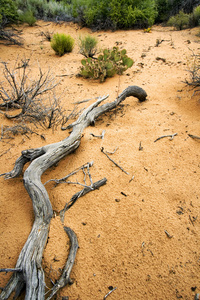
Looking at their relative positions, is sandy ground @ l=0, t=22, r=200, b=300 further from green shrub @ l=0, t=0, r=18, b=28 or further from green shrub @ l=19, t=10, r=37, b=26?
green shrub @ l=19, t=10, r=37, b=26

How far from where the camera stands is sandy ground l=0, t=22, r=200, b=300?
1336 mm

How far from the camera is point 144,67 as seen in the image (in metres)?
4.82

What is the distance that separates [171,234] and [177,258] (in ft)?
0.60

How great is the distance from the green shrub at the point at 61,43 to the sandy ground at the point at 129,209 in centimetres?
362

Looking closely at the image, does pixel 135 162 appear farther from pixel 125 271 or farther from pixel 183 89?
pixel 183 89

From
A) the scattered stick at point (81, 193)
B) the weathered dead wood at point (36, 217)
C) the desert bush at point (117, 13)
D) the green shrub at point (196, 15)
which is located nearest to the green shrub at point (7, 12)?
the desert bush at point (117, 13)

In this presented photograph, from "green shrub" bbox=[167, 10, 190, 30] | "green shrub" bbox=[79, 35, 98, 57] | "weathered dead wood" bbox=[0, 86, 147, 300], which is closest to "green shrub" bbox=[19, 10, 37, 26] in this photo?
"green shrub" bbox=[79, 35, 98, 57]

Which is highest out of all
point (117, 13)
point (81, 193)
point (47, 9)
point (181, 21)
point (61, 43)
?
point (47, 9)

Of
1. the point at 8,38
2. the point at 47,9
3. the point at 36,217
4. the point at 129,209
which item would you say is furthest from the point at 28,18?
the point at 129,209

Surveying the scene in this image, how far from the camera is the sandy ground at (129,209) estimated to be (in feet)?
4.38

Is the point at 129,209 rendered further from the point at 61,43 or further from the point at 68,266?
the point at 61,43

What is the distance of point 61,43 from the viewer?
5.86 meters

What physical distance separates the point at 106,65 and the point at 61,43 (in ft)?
8.47

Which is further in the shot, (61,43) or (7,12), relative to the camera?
(7,12)
